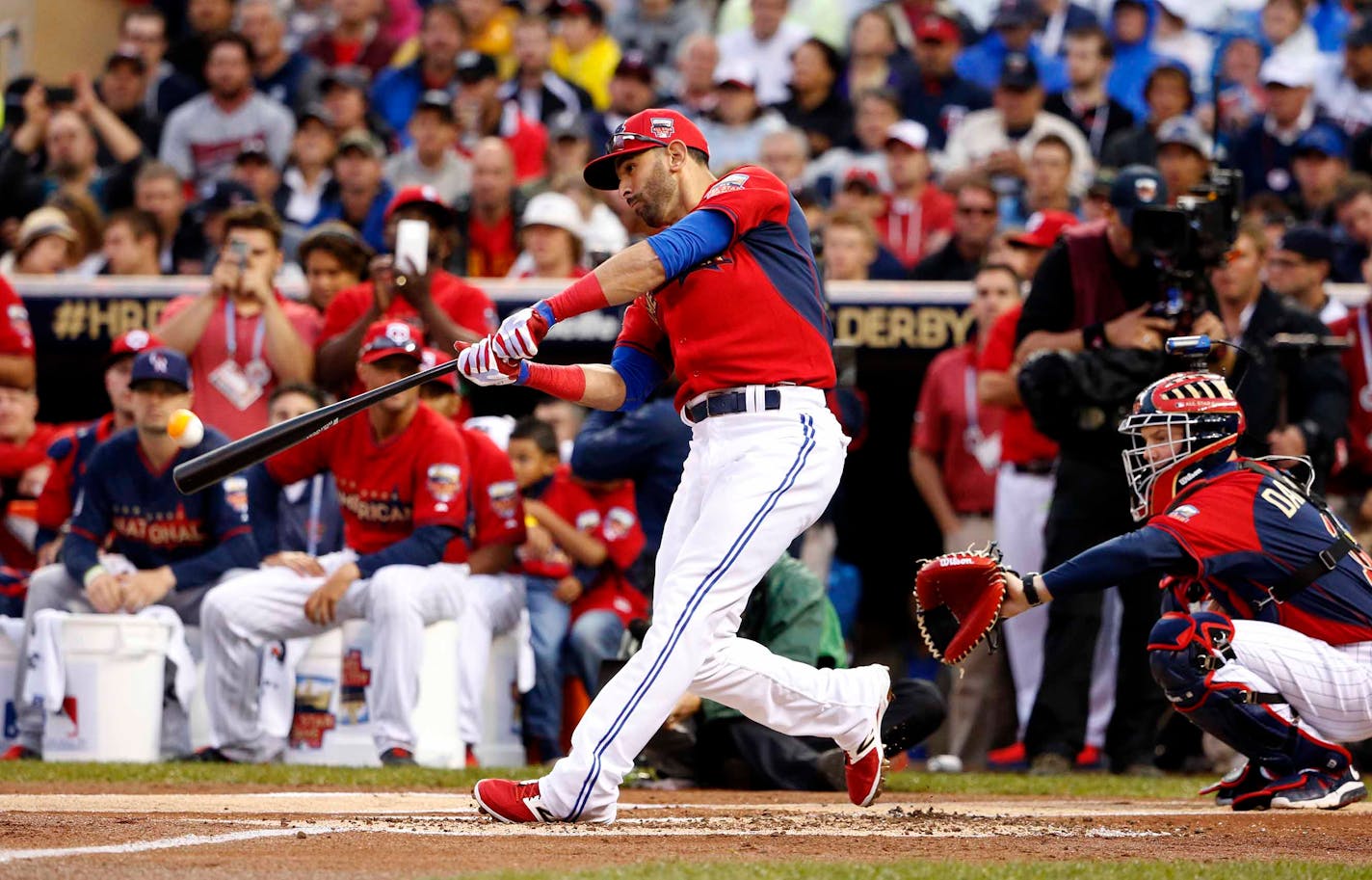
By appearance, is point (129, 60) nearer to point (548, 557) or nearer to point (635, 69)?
point (635, 69)

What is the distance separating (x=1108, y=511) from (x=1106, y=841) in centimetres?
310

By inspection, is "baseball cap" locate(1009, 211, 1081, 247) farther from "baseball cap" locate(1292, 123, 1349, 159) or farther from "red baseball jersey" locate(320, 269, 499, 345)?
"red baseball jersey" locate(320, 269, 499, 345)

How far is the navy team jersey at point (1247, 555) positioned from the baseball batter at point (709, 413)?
90 cm

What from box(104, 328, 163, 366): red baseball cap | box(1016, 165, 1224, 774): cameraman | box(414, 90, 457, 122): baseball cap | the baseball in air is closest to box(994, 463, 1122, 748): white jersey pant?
box(1016, 165, 1224, 774): cameraman

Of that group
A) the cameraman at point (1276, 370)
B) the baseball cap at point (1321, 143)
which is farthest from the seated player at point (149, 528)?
the baseball cap at point (1321, 143)

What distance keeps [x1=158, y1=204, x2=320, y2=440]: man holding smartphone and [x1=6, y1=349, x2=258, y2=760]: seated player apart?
1.77 feet

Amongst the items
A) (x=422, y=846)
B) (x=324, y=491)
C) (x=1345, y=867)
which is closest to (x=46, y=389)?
(x=324, y=491)

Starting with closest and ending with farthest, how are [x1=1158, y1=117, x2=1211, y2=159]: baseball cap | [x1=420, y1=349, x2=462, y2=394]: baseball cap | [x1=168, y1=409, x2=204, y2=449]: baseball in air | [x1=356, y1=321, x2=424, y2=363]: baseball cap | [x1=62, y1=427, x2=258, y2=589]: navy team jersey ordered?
[x1=168, y1=409, x2=204, y2=449]: baseball in air → [x1=356, y1=321, x2=424, y2=363]: baseball cap → [x1=420, y1=349, x2=462, y2=394]: baseball cap → [x1=62, y1=427, x2=258, y2=589]: navy team jersey → [x1=1158, y1=117, x2=1211, y2=159]: baseball cap

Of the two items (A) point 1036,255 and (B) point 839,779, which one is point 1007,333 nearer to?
(A) point 1036,255

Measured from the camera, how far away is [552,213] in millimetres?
9969

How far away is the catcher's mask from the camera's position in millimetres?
6234

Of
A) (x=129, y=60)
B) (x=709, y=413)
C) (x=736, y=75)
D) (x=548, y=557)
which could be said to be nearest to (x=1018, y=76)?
(x=736, y=75)

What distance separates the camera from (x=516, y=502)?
8.42 m

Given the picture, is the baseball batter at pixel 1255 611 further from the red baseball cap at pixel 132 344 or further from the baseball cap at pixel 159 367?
the red baseball cap at pixel 132 344
